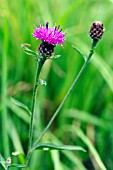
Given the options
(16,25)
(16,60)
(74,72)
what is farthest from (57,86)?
(16,25)

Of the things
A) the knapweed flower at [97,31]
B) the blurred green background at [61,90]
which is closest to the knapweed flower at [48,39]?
the knapweed flower at [97,31]

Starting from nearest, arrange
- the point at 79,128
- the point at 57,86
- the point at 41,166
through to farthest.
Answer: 1. the point at 41,166
2. the point at 79,128
3. the point at 57,86

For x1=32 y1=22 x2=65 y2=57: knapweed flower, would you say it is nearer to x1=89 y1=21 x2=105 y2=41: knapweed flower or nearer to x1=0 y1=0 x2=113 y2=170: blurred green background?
x1=89 y1=21 x2=105 y2=41: knapweed flower

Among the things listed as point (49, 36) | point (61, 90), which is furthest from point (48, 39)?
point (61, 90)

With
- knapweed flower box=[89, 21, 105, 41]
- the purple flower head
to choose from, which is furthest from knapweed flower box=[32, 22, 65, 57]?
knapweed flower box=[89, 21, 105, 41]

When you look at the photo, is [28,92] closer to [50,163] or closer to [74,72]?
[74,72]

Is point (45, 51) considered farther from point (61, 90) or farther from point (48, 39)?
point (61, 90)

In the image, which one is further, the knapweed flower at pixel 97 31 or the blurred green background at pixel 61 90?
the blurred green background at pixel 61 90

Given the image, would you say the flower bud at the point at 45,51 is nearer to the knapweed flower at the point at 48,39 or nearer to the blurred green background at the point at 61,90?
the knapweed flower at the point at 48,39
